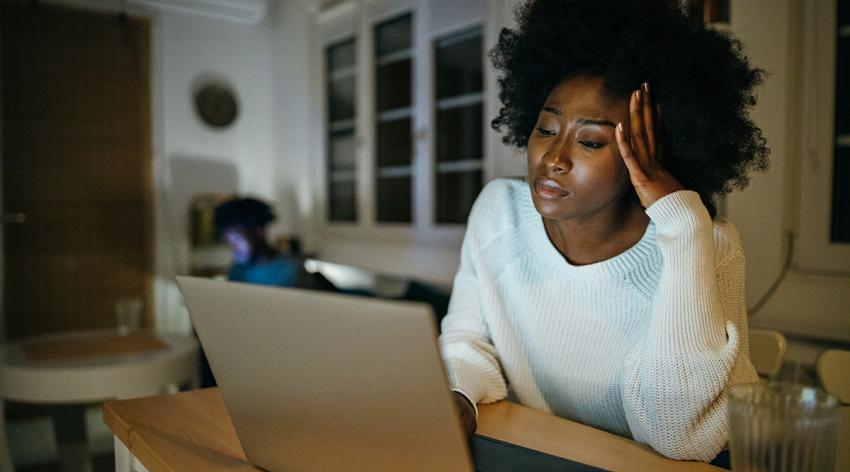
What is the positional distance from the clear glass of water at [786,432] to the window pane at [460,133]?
2.18m

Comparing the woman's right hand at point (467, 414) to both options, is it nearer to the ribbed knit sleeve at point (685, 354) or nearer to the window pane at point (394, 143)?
the ribbed knit sleeve at point (685, 354)

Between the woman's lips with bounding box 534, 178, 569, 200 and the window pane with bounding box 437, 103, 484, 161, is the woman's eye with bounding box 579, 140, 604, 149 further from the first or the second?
the window pane with bounding box 437, 103, 484, 161

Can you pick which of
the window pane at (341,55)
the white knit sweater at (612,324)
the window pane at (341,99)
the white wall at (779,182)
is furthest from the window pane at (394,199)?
the white knit sweater at (612,324)

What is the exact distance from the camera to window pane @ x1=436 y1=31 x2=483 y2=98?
2.70 meters

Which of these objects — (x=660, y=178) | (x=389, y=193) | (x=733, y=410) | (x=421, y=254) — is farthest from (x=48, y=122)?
(x=733, y=410)

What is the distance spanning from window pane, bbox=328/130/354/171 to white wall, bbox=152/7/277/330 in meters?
0.65

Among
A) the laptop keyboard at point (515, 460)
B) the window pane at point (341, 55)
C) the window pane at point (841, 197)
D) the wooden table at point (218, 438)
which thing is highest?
the window pane at point (341, 55)

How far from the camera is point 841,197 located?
5.20 ft

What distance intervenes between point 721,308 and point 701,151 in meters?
0.29

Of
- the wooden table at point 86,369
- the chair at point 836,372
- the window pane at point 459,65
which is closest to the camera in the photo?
the chair at point 836,372

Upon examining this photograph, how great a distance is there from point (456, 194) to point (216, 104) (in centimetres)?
188

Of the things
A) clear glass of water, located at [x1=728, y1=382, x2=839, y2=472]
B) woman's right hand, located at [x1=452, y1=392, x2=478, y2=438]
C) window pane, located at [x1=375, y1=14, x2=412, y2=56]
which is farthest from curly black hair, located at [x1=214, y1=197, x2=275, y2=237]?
clear glass of water, located at [x1=728, y1=382, x2=839, y2=472]

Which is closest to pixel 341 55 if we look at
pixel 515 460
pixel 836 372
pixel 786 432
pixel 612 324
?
pixel 612 324

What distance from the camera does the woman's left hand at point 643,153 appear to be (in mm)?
968
